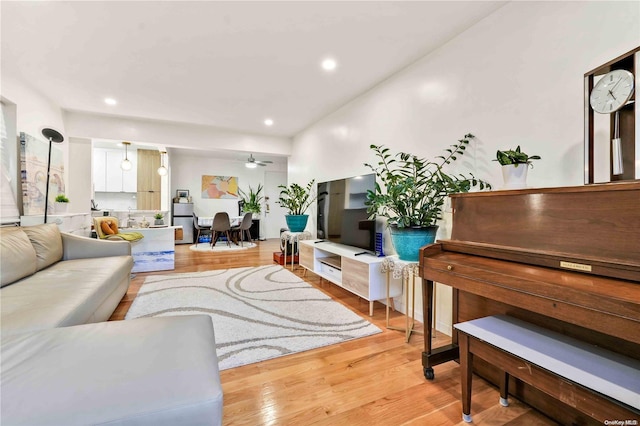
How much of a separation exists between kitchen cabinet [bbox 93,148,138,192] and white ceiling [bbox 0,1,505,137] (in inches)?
137

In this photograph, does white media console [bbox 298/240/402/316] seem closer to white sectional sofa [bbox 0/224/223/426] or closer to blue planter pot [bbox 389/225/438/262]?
blue planter pot [bbox 389/225/438/262]

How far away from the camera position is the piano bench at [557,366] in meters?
0.95

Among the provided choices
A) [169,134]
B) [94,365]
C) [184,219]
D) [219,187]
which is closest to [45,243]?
[94,365]

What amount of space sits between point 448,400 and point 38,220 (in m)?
4.40

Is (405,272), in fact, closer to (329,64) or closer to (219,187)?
(329,64)

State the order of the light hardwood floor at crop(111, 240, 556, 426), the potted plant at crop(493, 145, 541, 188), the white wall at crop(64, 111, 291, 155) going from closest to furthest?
the light hardwood floor at crop(111, 240, 556, 426), the potted plant at crop(493, 145, 541, 188), the white wall at crop(64, 111, 291, 155)

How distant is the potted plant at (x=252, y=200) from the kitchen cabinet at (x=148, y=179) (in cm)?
224

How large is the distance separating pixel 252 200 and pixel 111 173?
3585 millimetres

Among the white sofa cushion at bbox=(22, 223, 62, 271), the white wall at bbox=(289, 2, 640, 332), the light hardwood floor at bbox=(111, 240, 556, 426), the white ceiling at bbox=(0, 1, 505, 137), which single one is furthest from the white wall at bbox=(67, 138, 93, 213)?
the white wall at bbox=(289, 2, 640, 332)

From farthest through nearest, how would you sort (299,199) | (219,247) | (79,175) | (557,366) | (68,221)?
(219,247), (299,199), (79,175), (68,221), (557,366)

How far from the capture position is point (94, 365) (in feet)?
3.27

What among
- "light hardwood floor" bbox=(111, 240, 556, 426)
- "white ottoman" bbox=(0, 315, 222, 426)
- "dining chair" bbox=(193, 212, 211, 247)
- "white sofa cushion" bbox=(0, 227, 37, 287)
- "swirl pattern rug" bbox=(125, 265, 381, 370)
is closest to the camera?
"white ottoman" bbox=(0, 315, 222, 426)

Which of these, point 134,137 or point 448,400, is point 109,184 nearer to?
point 134,137

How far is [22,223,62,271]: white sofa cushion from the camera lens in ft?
8.00
